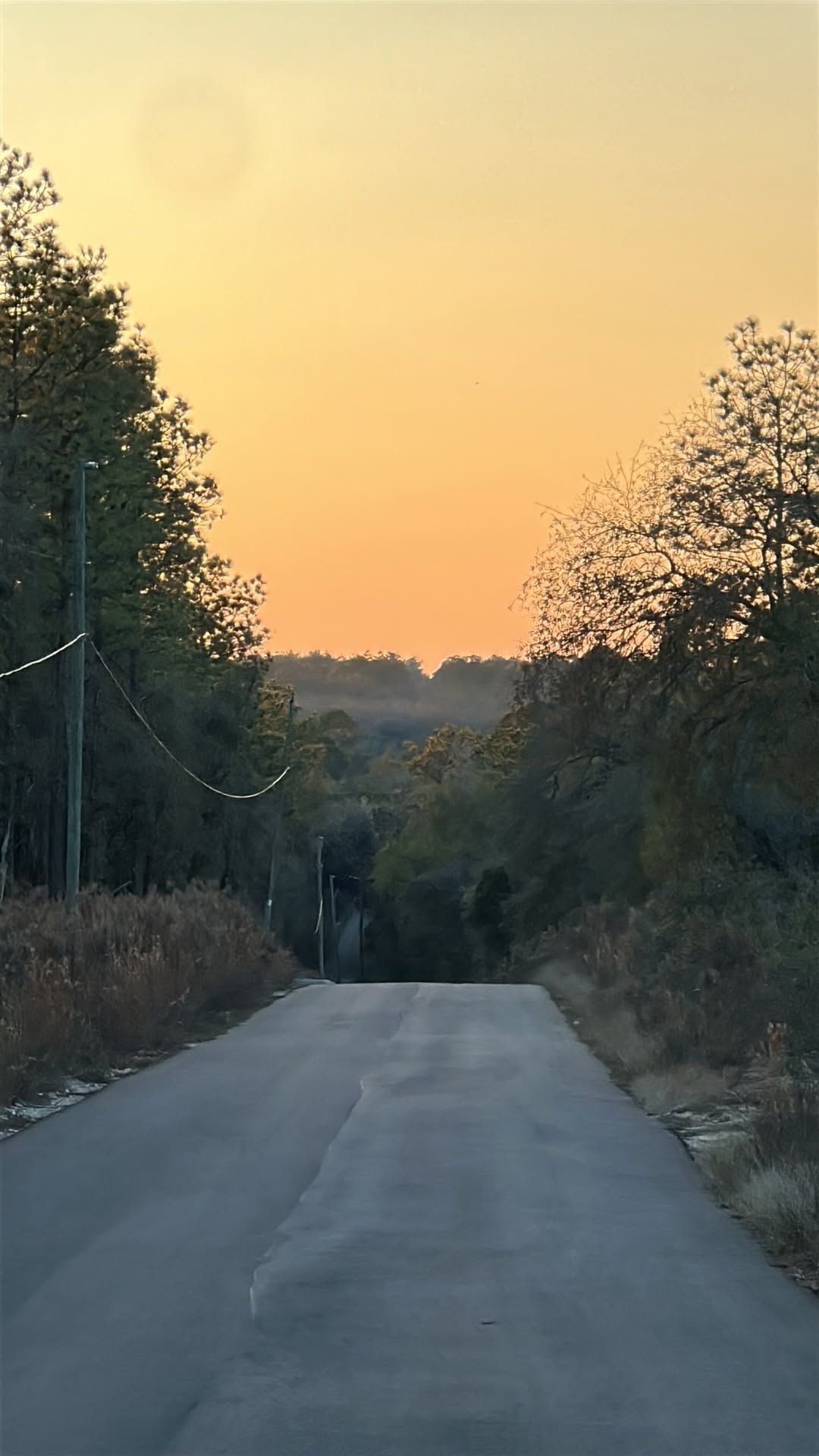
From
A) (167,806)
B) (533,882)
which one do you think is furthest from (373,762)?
(167,806)

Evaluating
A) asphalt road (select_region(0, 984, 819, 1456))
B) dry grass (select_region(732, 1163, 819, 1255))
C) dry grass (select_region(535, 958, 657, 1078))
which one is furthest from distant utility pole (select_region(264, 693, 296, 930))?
dry grass (select_region(732, 1163, 819, 1255))

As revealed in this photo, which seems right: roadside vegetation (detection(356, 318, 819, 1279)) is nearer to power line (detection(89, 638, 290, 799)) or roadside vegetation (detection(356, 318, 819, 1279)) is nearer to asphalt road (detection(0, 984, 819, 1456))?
asphalt road (detection(0, 984, 819, 1456))

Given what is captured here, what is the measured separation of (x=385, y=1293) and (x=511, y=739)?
66369 mm

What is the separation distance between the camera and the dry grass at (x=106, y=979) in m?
19.8

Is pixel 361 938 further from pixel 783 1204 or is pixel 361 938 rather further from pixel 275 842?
pixel 783 1204

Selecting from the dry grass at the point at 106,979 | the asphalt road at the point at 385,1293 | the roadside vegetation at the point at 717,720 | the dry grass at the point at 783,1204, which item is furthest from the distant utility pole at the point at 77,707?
the dry grass at the point at 783,1204

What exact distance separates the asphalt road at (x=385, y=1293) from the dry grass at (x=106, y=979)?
3326mm

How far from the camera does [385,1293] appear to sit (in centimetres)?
895

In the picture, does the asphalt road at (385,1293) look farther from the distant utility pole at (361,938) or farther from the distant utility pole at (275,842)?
the distant utility pole at (361,938)

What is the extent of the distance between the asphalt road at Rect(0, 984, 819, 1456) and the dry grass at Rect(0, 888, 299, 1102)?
3326 millimetres

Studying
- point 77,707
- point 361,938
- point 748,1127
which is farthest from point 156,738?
point 361,938

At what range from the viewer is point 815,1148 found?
470 inches

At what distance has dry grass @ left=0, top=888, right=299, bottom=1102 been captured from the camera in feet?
65.0

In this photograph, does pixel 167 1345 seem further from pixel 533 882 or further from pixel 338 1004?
pixel 533 882
